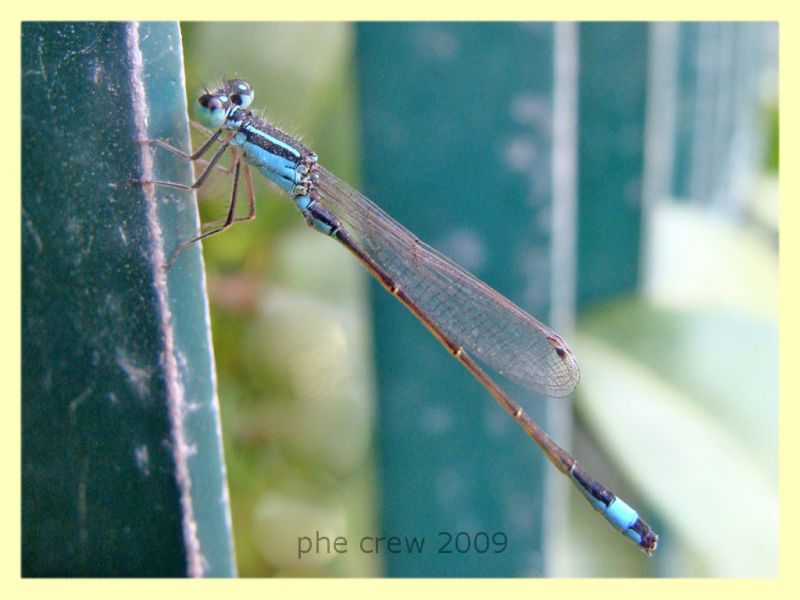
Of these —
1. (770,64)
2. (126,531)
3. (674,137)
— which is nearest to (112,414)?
(126,531)

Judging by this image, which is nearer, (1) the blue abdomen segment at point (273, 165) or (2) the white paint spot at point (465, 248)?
(1) the blue abdomen segment at point (273, 165)

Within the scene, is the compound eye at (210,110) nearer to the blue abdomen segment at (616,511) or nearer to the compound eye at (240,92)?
the compound eye at (240,92)

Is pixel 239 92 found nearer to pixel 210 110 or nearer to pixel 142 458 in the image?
pixel 210 110

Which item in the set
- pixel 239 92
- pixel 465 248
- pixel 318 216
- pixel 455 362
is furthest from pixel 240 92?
pixel 455 362

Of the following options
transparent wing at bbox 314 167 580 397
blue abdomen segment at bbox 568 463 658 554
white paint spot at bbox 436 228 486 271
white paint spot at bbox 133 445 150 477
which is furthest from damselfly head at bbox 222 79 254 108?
blue abdomen segment at bbox 568 463 658 554

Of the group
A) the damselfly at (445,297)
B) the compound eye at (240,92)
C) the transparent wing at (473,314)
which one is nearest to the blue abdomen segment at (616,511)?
the damselfly at (445,297)

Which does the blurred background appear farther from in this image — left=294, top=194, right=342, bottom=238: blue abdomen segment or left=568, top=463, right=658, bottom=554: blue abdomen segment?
left=568, top=463, right=658, bottom=554: blue abdomen segment
